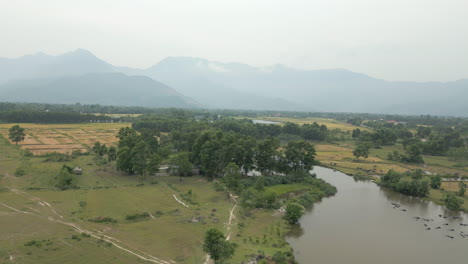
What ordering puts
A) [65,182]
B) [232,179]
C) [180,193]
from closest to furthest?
[65,182]
[180,193]
[232,179]

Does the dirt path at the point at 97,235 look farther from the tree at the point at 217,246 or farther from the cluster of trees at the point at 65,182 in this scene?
the cluster of trees at the point at 65,182

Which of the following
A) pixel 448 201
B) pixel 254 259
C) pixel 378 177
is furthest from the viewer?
pixel 378 177

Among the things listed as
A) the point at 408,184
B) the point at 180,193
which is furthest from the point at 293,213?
the point at 408,184

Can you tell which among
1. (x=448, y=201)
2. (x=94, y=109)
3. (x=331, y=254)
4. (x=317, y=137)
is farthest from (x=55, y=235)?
(x=94, y=109)

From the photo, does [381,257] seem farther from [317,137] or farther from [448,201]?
[317,137]

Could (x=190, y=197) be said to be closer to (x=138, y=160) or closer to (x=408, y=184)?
(x=138, y=160)

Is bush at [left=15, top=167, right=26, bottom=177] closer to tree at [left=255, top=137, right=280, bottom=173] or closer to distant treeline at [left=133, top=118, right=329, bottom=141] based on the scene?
tree at [left=255, top=137, right=280, bottom=173]

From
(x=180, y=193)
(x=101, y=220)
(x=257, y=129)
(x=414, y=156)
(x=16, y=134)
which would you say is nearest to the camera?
(x=101, y=220)

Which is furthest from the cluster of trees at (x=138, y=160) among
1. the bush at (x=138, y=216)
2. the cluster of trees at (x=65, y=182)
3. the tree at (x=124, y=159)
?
the bush at (x=138, y=216)
